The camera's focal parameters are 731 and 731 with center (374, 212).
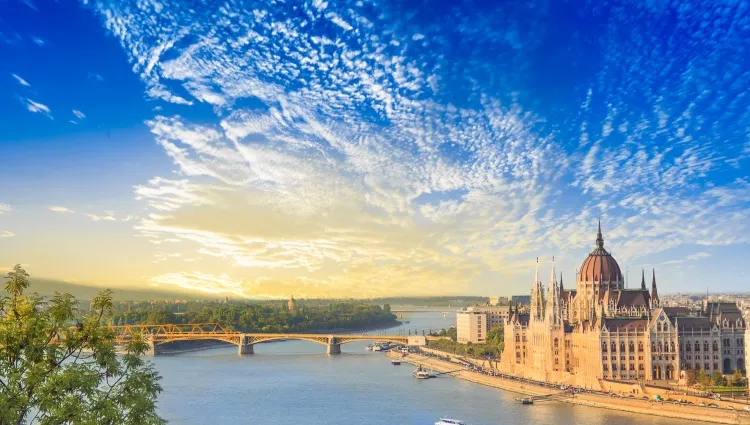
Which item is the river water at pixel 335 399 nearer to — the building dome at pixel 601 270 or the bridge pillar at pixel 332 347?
the bridge pillar at pixel 332 347

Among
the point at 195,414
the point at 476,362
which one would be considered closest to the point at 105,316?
the point at 195,414

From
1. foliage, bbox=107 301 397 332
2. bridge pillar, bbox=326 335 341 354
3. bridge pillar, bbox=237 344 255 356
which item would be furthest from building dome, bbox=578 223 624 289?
foliage, bbox=107 301 397 332

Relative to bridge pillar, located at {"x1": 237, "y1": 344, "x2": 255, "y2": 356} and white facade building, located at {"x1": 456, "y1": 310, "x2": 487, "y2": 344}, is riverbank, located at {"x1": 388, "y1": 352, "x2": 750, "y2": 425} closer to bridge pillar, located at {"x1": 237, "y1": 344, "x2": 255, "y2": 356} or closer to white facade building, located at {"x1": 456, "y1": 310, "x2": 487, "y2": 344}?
bridge pillar, located at {"x1": 237, "y1": 344, "x2": 255, "y2": 356}

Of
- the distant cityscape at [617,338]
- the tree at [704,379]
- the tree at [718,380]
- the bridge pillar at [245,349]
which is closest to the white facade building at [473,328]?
the bridge pillar at [245,349]

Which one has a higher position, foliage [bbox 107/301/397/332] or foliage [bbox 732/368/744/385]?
foliage [bbox 107/301/397/332]

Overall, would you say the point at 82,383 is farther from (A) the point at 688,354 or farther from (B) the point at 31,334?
(A) the point at 688,354

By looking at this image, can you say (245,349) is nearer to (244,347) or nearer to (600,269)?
(244,347)

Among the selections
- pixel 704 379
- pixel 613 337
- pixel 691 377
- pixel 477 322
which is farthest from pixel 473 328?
pixel 704 379
